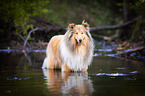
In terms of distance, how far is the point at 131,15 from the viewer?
28.2m

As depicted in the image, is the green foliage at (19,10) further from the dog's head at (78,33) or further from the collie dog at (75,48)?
the dog's head at (78,33)

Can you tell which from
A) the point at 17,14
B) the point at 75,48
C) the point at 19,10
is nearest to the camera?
the point at 75,48

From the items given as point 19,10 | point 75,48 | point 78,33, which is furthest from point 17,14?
point 78,33

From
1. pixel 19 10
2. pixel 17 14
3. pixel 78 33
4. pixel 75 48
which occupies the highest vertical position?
pixel 19 10

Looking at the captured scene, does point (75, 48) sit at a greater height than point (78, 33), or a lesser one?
lesser

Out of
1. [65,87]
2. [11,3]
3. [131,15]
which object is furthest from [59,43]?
[131,15]

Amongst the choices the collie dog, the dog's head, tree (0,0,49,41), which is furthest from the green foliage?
the dog's head

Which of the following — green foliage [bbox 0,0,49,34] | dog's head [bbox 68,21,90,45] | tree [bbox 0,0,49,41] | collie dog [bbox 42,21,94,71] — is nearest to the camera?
dog's head [bbox 68,21,90,45]

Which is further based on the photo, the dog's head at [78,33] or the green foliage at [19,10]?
the green foliage at [19,10]

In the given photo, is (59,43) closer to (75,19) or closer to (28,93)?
(28,93)

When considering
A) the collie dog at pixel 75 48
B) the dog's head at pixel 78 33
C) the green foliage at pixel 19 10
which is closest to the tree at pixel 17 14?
the green foliage at pixel 19 10

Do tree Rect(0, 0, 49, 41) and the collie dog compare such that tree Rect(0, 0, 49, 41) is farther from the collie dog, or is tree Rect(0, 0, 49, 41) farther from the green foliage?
the collie dog

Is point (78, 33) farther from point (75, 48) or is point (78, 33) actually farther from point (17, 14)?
point (17, 14)

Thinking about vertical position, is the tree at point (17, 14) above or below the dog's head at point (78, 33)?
above
